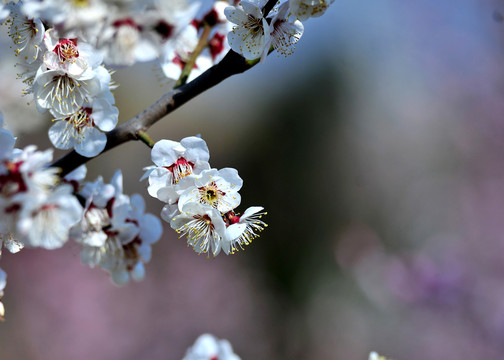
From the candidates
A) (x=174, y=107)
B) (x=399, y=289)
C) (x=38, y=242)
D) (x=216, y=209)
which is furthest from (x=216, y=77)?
(x=399, y=289)

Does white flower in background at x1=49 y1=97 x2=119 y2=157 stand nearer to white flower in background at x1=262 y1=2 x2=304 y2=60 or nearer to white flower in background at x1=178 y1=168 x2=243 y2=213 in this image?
white flower in background at x1=178 y1=168 x2=243 y2=213

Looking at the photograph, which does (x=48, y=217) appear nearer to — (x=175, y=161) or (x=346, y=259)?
(x=175, y=161)

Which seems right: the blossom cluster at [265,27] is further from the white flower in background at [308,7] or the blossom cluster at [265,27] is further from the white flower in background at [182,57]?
the white flower in background at [182,57]

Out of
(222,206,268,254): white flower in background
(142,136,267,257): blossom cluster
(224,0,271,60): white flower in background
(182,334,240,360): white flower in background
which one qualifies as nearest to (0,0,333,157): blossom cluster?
(224,0,271,60): white flower in background

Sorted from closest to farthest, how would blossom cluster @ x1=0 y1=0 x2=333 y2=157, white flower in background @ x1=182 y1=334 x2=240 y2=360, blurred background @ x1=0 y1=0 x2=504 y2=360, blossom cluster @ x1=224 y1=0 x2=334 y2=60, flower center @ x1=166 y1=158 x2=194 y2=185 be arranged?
blossom cluster @ x1=0 y1=0 x2=333 y2=157 → blossom cluster @ x1=224 y1=0 x2=334 y2=60 → flower center @ x1=166 y1=158 x2=194 y2=185 → white flower in background @ x1=182 y1=334 x2=240 y2=360 → blurred background @ x1=0 y1=0 x2=504 y2=360

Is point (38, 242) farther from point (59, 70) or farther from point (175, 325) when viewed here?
point (175, 325)
